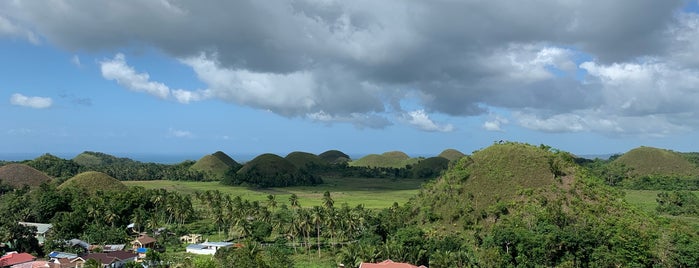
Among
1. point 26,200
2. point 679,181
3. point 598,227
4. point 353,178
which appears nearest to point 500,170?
point 598,227

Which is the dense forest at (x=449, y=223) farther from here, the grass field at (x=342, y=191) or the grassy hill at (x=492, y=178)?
the grass field at (x=342, y=191)

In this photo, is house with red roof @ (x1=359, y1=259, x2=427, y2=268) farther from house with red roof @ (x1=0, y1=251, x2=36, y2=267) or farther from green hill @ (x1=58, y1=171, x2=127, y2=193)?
green hill @ (x1=58, y1=171, x2=127, y2=193)

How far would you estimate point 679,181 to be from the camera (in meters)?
128

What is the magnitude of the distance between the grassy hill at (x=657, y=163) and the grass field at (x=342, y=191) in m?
68.0

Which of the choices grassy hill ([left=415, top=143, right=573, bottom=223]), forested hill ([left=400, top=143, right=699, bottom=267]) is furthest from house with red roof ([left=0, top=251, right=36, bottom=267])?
grassy hill ([left=415, top=143, right=573, bottom=223])

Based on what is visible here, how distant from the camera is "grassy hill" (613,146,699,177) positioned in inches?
5876

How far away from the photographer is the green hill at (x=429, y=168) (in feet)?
585

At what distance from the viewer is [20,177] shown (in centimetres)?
11469

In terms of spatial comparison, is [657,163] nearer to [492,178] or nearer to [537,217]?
[492,178]

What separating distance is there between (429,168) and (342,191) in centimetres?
6256

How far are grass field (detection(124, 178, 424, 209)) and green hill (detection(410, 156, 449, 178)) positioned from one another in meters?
13.1

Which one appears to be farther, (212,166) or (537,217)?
(212,166)

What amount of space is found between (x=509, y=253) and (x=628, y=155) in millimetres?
140340

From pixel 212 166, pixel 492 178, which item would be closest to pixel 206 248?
pixel 492 178
